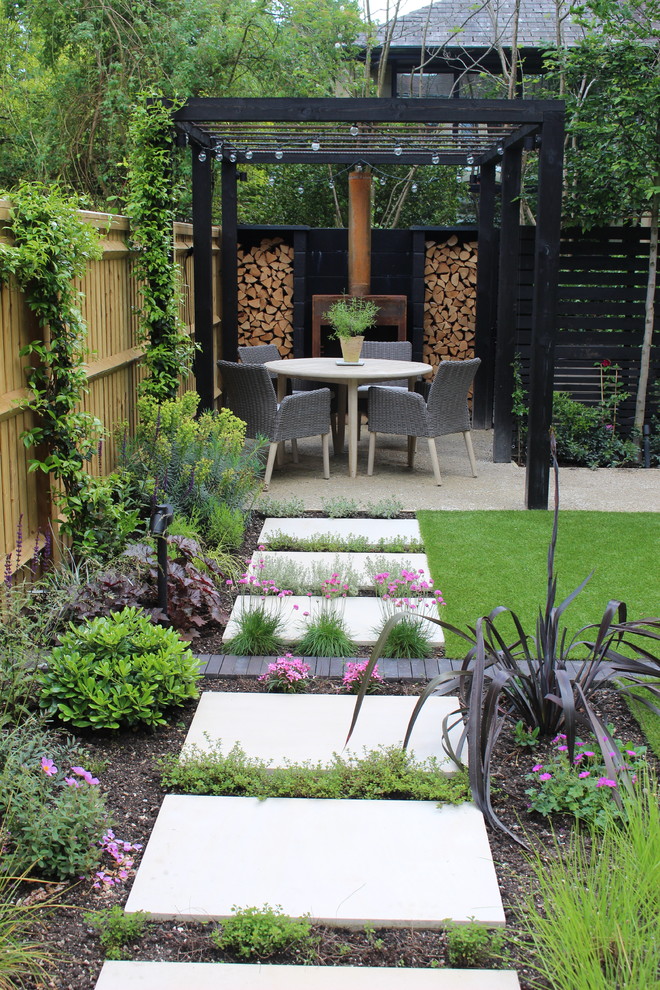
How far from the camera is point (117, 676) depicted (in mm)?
3170

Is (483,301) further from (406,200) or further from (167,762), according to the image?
(167,762)

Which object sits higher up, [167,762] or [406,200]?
[406,200]

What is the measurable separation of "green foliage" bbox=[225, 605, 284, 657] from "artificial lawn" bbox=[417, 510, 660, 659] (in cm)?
70

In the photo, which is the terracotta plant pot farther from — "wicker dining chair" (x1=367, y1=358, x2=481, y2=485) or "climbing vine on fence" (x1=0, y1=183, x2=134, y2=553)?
"climbing vine on fence" (x1=0, y1=183, x2=134, y2=553)

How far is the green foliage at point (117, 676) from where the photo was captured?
10.1 ft

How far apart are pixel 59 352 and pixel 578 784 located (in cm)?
270

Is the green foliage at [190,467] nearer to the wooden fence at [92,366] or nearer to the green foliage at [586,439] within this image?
the wooden fence at [92,366]

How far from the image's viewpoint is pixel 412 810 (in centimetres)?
268

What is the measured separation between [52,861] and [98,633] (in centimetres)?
97

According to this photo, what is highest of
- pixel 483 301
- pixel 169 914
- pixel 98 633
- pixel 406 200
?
pixel 406 200

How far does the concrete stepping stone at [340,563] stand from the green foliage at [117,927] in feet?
Result: 7.70

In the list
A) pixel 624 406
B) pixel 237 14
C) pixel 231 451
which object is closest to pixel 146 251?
pixel 231 451

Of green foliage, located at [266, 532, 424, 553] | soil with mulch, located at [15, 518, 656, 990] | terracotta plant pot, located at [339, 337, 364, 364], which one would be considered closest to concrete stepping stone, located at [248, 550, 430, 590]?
green foliage, located at [266, 532, 424, 553]

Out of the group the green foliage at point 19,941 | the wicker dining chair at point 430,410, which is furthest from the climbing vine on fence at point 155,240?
the green foliage at point 19,941
